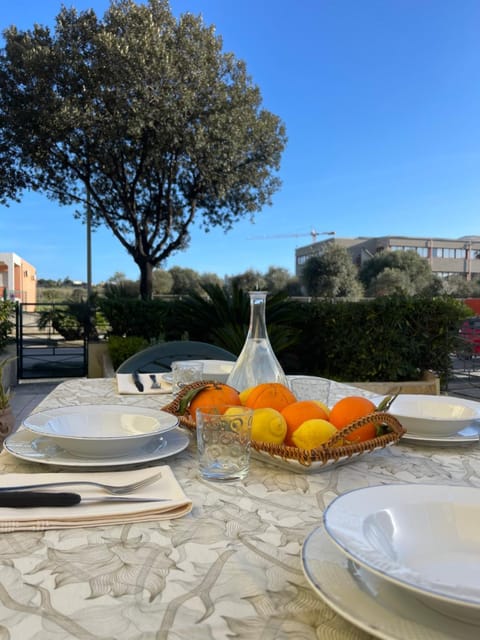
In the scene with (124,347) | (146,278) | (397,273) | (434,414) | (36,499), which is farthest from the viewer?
(397,273)

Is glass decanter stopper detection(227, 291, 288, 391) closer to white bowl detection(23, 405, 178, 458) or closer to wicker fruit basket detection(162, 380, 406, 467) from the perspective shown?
white bowl detection(23, 405, 178, 458)

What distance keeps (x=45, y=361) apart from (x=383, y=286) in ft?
64.1

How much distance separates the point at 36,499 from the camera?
621 millimetres

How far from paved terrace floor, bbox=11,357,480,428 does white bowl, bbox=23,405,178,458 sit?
3.69 meters

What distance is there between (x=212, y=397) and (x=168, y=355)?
1.26 m

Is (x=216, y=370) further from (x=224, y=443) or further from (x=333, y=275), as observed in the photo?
(x=333, y=275)

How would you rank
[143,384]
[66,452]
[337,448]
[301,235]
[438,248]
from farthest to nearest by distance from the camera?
1. [301,235]
2. [438,248]
3. [143,384]
4. [66,452]
5. [337,448]

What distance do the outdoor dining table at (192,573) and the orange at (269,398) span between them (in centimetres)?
17

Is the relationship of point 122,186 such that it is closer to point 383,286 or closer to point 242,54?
point 242,54

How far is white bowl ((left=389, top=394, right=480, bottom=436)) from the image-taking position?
3.21 ft

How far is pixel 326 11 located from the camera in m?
10.9

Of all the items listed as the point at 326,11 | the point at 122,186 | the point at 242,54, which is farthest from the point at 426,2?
the point at 122,186

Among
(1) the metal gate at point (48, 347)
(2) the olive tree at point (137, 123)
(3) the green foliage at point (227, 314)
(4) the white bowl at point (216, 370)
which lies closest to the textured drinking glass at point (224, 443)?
(4) the white bowl at point (216, 370)

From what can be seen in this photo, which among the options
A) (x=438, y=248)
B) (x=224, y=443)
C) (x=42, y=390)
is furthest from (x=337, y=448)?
(x=438, y=248)
